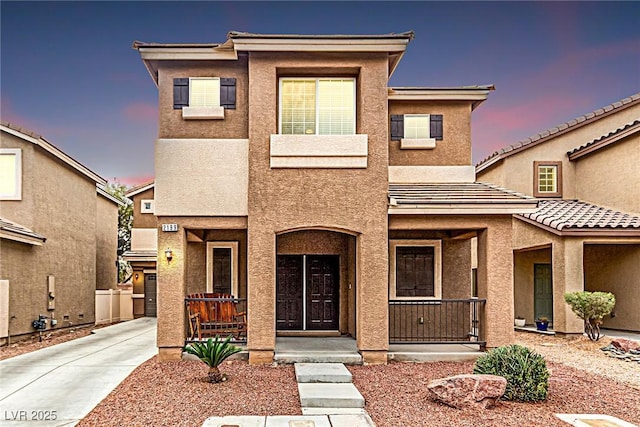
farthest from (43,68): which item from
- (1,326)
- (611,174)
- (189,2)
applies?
(611,174)

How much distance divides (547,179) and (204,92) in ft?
44.6

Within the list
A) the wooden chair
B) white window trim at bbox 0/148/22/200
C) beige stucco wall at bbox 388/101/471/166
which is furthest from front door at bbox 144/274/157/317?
beige stucco wall at bbox 388/101/471/166

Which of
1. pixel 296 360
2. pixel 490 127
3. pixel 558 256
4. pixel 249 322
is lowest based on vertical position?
pixel 296 360

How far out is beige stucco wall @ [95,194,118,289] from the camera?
2414cm

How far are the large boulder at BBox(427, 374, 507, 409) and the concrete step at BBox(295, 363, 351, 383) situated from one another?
1958 millimetres

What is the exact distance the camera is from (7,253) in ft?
47.6

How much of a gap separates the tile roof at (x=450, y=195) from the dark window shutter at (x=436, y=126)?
5.40 feet

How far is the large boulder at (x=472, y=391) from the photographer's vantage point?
8.26 metres

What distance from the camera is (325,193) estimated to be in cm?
1177

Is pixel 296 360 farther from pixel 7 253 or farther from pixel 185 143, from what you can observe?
pixel 7 253

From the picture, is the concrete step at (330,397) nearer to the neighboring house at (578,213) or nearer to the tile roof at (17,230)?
the tile roof at (17,230)

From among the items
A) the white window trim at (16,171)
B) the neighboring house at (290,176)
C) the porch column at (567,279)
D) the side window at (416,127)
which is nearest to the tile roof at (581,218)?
the porch column at (567,279)

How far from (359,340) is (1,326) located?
9600 millimetres

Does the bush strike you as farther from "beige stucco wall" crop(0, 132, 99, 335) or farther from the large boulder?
"beige stucco wall" crop(0, 132, 99, 335)
